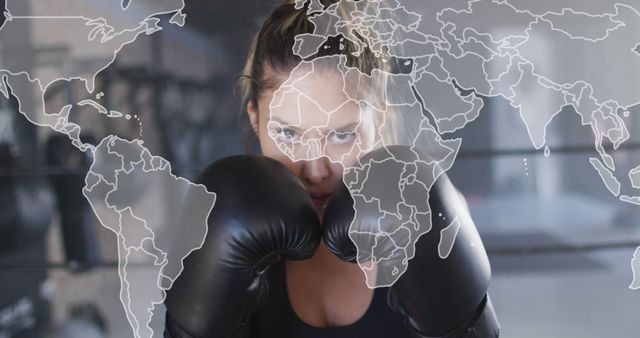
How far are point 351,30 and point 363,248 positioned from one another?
0.31 metres

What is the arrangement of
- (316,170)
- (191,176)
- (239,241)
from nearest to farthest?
1. (239,241)
2. (316,170)
3. (191,176)

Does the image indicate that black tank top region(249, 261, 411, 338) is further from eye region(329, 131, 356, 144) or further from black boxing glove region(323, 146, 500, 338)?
eye region(329, 131, 356, 144)

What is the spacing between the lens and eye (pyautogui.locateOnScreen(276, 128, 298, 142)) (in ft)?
2.62

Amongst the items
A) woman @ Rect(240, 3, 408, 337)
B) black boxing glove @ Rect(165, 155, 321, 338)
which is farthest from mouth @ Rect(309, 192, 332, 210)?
black boxing glove @ Rect(165, 155, 321, 338)

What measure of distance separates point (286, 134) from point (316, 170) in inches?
3.0

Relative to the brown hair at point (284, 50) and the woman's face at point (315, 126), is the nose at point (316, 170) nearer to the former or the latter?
the woman's face at point (315, 126)

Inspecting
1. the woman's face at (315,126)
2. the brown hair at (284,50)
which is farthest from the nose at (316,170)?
the brown hair at (284,50)

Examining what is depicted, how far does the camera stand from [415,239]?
0.75 m

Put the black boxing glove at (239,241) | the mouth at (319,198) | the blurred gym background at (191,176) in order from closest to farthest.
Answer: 1. the black boxing glove at (239,241)
2. the mouth at (319,198)
3. the blurred gym background at (191,176)

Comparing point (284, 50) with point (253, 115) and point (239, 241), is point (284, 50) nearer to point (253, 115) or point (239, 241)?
point (253, 115)

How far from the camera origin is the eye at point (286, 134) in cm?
80

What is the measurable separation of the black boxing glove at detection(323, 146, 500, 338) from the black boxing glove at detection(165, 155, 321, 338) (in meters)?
0.05

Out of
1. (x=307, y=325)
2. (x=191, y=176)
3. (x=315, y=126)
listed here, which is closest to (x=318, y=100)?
(x=315, y=126)

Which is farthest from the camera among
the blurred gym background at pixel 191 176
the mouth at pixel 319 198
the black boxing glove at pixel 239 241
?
the blurred gym background at pixel 191 176
